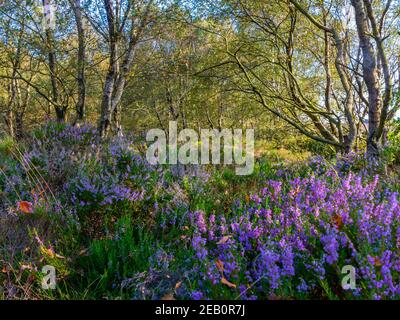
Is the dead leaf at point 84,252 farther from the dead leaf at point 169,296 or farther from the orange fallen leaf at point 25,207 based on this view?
the dead leaf at point 169,296

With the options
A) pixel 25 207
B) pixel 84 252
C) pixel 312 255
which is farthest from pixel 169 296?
pixel 25 207

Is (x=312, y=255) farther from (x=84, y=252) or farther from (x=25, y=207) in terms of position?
(x=25, y=207)

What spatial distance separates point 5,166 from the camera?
4910 mm

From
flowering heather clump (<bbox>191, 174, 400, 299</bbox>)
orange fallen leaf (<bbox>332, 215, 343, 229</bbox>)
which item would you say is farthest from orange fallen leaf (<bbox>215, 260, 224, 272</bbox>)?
orange fallen leaf (<bbox>332, 215, 343, 229</bbox>)

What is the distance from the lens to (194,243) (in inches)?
87.3

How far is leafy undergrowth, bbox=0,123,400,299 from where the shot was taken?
1.90 metres

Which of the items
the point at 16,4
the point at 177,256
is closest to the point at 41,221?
the point at 177,256

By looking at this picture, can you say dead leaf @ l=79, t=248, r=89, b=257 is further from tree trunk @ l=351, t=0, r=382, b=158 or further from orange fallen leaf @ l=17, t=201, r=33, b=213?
tree trunk @ l=351, t=0, r=382, b=158

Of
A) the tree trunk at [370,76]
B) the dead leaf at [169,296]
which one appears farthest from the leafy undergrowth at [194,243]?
the tree trunk at [370,76]

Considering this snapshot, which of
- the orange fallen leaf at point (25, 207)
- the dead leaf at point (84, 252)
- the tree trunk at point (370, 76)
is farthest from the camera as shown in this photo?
the tree trunk at point (370, 76)

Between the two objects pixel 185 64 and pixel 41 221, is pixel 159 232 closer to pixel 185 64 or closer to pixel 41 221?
pixel 41 221

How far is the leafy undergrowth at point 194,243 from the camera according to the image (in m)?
1.90
